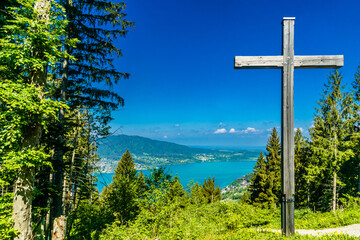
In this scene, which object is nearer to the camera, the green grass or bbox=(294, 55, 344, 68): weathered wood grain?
bbox=(294, 55, 344, 68): weathered wood grain

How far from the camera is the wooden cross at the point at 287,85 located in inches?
104

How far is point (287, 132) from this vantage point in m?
2.70

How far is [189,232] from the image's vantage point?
7.43 metres

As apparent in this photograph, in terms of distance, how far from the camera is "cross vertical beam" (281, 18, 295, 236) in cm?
262

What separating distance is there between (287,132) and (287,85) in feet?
2.40

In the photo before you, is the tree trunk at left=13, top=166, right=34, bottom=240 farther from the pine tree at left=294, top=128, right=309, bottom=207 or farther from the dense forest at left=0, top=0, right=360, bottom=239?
the pine tree at left=294, top=128, right=309, bottom=207

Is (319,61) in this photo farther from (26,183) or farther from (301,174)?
(301,174)

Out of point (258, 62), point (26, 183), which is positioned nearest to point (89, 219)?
point (26, 183)

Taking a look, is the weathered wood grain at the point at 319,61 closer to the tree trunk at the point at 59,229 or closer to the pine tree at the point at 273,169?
the tree trunk at the point at 59,229

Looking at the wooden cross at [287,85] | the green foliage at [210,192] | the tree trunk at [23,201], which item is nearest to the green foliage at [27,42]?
the tree trunk at [23,201]

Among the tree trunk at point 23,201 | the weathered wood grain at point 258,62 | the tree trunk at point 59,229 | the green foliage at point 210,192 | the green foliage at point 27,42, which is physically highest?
the green foliage at point 27,42

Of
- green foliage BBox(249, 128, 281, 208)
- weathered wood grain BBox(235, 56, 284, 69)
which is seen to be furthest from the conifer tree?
weathered wood grain BBox(235, 56, 284, 69)

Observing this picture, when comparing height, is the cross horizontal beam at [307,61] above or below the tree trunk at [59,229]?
above

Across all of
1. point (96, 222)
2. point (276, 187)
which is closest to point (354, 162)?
point (276, 187)
